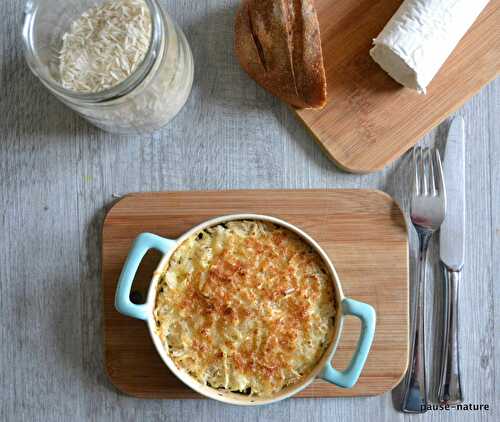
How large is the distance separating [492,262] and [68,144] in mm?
1087

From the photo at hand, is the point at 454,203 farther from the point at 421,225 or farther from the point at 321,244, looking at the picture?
the point at 321,244

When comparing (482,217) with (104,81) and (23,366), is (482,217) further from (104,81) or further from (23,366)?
(23,366)

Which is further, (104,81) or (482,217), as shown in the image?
(482,217)

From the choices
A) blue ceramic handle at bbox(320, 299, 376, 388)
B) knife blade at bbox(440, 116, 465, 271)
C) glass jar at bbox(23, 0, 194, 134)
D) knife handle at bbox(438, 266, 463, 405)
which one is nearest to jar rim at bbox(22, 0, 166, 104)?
glass jar at bbox(23, 0, 194, 134)

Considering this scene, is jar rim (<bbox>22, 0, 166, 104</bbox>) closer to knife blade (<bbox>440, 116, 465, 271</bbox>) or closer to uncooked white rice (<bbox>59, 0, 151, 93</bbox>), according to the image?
uncooked white rice (<bbox>59, 0, 151, 93</bbox>)

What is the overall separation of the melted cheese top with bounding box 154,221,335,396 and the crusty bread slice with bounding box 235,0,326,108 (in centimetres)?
37

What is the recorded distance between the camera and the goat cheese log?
125 cm

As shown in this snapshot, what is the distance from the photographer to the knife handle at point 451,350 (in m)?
1.39

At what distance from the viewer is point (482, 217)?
1.43 metres

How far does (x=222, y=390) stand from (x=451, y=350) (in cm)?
57

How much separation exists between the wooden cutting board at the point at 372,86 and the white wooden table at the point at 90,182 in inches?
2.7

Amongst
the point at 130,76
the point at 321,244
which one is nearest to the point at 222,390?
the point at 321,244

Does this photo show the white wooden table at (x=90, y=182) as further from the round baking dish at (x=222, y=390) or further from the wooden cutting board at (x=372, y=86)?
the round baking dish at (x=222, y=390)

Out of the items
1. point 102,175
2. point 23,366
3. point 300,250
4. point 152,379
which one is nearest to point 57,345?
point 23,366
